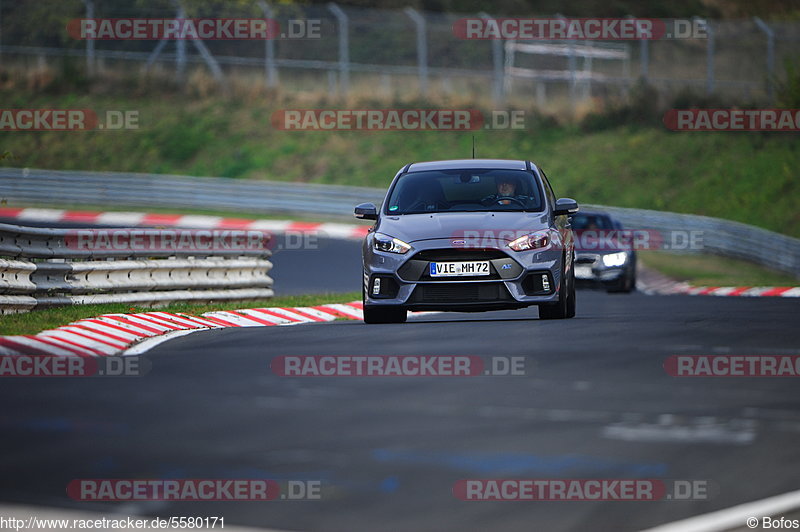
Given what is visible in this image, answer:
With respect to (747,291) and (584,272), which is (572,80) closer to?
(747,291)

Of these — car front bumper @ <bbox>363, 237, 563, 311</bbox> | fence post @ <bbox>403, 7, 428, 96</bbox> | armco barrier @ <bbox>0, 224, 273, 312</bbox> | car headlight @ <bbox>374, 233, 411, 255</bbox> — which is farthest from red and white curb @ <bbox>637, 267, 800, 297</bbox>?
fence post @ <bbox>403, 7, 428, 96</bbox>

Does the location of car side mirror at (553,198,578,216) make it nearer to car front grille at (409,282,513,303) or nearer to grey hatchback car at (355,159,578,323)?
grey hatchback car at (355,159,578,323)

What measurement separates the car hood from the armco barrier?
3.30 meters

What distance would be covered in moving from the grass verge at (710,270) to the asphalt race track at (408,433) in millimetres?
20904

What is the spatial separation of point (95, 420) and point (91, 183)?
125ft

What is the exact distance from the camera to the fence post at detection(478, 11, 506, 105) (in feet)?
157

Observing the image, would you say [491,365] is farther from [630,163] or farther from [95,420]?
[630,163]

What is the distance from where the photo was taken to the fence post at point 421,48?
151 ft

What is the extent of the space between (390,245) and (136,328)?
255 centimetres

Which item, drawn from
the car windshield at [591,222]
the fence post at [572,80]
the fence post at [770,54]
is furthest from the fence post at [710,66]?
the car windshield at [591,222]

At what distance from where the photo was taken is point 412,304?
47.2 feet

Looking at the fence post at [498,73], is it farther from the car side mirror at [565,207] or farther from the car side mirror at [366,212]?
the car side mirror at [366,212]

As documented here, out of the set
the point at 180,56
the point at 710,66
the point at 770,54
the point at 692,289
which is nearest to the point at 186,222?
the point at 180,56

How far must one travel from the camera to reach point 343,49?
48.6 metres
